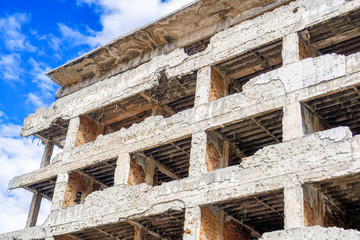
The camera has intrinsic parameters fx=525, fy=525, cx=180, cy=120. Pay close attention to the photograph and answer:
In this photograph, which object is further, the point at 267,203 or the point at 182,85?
the point at 182,85

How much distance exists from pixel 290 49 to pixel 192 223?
14.6ft

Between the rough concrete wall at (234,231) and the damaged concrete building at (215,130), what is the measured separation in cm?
4

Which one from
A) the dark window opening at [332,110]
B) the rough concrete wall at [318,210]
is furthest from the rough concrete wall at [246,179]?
the dark window opening at [332,110]

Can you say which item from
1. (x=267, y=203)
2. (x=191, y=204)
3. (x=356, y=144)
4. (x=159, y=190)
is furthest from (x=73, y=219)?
(x=356, y=144)

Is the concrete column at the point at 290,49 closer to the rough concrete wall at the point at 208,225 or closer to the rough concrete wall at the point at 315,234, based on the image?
the rough concrete wall at the point at 208,225

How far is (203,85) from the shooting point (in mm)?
13164

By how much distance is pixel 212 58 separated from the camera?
13.4 metres

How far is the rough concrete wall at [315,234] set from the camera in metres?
8.88

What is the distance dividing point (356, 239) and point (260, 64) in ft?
18.6

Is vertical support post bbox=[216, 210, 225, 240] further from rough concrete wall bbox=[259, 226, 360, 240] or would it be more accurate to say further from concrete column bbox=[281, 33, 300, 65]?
concrete column bbox=[281, 33, 300, 65]

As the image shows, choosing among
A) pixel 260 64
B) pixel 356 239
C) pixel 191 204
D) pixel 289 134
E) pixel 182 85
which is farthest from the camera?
pixel 182 85

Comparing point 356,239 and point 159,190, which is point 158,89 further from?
point 356,239

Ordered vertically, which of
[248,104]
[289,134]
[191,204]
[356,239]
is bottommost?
[356,239]

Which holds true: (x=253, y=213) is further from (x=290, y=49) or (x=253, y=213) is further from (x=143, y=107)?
(x=143, y=107)
